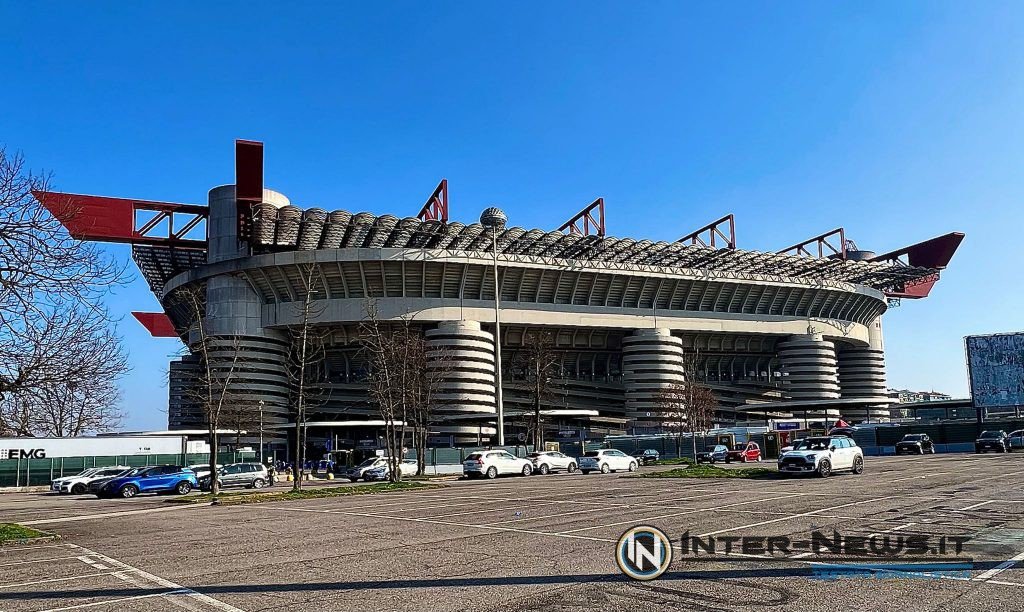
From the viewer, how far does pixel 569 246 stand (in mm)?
77875

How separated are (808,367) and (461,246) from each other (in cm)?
4714

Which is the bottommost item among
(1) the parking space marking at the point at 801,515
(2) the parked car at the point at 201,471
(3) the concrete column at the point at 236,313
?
(2) the parked car at the point at 201,471

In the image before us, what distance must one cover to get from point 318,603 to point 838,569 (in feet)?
20.2

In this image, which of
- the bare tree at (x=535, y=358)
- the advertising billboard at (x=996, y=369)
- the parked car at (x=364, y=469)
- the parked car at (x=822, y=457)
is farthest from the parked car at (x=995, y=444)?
the parked car at (x=364, y=469)

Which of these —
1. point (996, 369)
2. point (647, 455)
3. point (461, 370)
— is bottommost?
point (647, 455)

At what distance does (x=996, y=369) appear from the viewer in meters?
75.8

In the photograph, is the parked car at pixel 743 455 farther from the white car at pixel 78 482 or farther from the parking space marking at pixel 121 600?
the parking space marking at pixel 121 600

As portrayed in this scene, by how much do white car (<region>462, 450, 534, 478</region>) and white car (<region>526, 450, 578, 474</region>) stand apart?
0.60 m

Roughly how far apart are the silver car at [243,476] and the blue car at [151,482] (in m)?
2.13

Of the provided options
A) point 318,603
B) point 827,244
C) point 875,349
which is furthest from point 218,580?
point 875,349

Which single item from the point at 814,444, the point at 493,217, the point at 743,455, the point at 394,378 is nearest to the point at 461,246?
the point at 493,217

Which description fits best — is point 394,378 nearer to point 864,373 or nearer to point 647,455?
point 647,455

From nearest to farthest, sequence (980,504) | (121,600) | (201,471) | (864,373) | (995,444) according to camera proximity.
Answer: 1. (121,600)
2. (980,504)
3. (201,471)
4. (995,444)
5. (864,373)

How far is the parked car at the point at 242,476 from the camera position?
4175 centimetres
